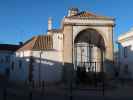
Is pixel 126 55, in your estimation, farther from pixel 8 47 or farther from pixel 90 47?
pixel 8 47

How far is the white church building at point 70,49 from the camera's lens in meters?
39.2

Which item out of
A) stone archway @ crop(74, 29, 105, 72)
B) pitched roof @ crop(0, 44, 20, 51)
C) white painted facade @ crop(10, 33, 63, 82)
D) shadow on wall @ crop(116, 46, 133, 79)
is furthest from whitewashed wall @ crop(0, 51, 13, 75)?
stone archway @ crop(74, 29, 105, 72)

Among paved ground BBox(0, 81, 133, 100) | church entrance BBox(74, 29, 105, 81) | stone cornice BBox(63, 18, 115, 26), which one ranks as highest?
stone cornice BBox(63, 18, 115, 26)

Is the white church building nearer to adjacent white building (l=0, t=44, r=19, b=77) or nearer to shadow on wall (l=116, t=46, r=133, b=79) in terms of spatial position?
shadow on wall (l=116, t=46, r=133, b=79)

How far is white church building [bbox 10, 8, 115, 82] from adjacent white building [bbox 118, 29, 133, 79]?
5.76m

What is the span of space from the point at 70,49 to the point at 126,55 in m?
11.2

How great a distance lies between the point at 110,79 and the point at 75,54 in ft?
15.4

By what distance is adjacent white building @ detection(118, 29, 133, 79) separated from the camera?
1786 inches

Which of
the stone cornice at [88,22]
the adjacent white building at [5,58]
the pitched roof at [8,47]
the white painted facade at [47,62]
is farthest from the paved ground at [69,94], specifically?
the pitched roof at [8,47]

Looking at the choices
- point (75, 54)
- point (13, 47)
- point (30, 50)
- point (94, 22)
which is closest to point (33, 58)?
point (30, 50)

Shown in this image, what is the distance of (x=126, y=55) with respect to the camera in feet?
156

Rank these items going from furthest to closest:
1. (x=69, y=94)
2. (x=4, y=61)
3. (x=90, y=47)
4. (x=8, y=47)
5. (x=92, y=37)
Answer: (x=8, y=47) < (x=4, y=61) < (x=92, y=37) < (x=90, y=47) < (x=69, y=94)

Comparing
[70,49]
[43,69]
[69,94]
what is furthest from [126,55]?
[69,94]

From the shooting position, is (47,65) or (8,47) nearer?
(47,65)
